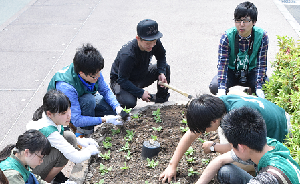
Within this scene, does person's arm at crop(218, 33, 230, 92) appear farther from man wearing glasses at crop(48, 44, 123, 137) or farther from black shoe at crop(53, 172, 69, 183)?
black shoe at crop(53, 172, 69, 183)

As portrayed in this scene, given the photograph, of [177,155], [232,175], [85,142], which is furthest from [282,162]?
[85,142]

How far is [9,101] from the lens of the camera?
4.84 m

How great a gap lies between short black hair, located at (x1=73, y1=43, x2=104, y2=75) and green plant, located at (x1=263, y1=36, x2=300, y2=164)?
1.93 m

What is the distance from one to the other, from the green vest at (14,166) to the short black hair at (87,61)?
120cm

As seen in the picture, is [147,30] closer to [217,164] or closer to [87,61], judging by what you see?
[87,61]

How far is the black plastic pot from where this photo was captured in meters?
3.13

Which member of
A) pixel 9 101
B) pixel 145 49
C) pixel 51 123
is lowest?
pixel 9 101

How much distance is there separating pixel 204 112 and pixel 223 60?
172 centimetres

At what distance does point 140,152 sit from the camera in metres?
3.31

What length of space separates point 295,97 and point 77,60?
2.21m

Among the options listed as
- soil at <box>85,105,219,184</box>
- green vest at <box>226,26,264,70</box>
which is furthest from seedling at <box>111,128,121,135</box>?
green vest at <box>226,26,264,70</box>

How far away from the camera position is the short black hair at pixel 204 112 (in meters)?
2.38

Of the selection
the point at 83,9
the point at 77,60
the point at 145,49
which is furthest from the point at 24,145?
the point at 83,9

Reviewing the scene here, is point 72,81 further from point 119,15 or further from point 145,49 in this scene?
point 119,15
